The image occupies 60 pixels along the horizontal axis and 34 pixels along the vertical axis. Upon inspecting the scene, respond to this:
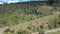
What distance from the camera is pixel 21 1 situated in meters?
49.3

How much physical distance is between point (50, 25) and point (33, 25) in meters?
1.79

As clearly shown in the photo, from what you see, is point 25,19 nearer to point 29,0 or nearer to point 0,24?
point 0,24

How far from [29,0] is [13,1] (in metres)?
3.87

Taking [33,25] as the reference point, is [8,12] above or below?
below

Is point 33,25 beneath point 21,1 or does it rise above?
above

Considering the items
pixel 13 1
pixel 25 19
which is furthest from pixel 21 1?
pixel 25 19

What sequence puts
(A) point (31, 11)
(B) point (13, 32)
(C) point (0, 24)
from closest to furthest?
(B) point (13, 32)
(C) point (0, 24)
(A) point (31, 11)

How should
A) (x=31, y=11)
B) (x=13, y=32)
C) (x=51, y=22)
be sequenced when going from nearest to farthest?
(x=13, y=32) → (x=51, y=22) → (x=31, y=11)

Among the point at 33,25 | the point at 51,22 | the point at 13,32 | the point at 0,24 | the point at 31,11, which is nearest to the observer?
the point at 13,32

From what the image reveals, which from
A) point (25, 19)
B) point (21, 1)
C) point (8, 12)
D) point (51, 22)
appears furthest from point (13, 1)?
point (51, 22)

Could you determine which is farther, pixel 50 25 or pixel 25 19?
pixel 25 19

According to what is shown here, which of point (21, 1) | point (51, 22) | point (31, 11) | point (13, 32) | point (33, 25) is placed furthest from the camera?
point (21, 1)

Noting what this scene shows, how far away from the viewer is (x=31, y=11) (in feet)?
122

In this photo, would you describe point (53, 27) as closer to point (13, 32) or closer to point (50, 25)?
point (50, 25)
